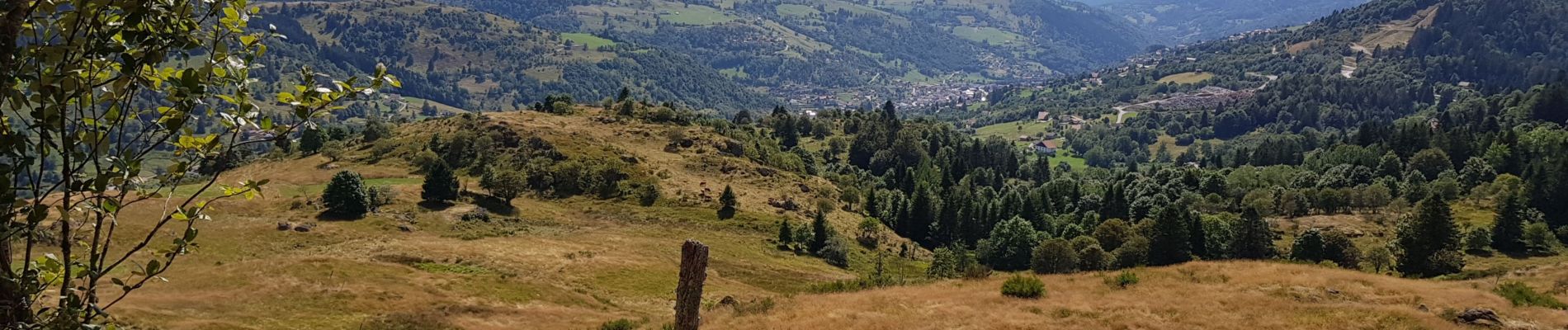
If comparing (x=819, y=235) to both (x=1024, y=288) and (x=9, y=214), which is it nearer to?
(x=1024, y=288)

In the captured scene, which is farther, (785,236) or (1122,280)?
(785,236)

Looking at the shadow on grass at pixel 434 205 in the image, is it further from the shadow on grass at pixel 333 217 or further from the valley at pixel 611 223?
the shadow on grass at pixel 333 217

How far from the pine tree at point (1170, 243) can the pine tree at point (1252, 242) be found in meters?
7.74

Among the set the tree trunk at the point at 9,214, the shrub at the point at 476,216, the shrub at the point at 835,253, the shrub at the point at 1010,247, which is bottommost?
the shrub at the point at 1010,247

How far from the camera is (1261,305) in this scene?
99.1 ft

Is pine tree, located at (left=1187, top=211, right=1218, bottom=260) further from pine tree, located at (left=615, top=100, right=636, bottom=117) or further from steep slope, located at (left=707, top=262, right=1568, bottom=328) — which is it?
pine tree, located at (left=615, top=100, right=636, bottom=117)

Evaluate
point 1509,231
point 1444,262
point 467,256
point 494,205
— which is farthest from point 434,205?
point 1509,231

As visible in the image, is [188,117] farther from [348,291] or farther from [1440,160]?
[1440,160]

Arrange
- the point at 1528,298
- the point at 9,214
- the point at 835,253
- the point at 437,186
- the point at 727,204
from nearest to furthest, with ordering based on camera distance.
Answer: the point at 9,214 → the point at 1528,298 → the point at 437,186 → the point at 835,253 → the point at 727,204

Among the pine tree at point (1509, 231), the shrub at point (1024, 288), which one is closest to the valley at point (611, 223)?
the shrub at point (1024, 288)

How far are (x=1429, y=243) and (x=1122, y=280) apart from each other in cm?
6294

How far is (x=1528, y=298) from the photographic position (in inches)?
1205

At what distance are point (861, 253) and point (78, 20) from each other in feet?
351

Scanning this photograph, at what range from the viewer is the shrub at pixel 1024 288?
33938 mm
